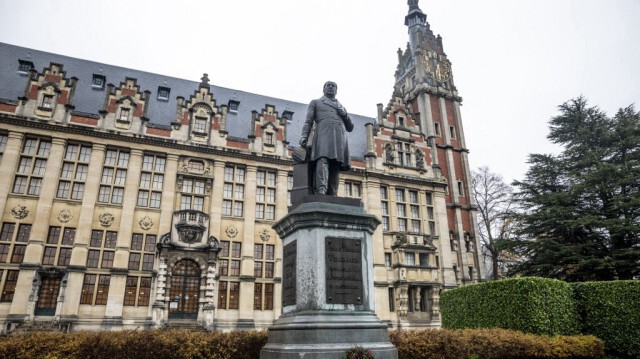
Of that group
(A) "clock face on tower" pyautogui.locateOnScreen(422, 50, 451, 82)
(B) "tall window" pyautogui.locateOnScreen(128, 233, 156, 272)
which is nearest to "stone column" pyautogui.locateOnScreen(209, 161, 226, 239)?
(B) "tall window" pyautogui.locateOnScreen(128, 233, 156, 272)

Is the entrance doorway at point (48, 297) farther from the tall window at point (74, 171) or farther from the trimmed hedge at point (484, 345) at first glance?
the trimmed hedge at point (484, 345)

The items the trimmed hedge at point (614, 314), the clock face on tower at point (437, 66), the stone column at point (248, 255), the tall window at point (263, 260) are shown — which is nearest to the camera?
the trimmed hedge at point (614, 314)

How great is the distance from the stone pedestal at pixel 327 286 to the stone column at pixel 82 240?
54.5ft

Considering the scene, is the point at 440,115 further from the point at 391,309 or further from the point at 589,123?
the point at 391,309

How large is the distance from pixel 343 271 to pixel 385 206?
21.9 m

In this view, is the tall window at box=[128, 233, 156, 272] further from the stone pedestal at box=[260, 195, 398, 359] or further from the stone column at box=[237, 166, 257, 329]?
the stone pedestal at box=[260, 195, 398, 359]

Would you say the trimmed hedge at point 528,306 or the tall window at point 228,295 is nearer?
the trimmed hedge at point 528,306

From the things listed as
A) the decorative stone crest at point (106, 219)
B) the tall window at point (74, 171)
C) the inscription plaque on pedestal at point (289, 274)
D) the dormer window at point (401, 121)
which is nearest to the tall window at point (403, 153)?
the dormer window at point (401, 121)

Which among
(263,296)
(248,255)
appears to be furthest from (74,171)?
(263,296)

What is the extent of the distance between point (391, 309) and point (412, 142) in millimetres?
13027

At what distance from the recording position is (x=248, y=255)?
23047 mm

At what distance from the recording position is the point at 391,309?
2572 centimetres

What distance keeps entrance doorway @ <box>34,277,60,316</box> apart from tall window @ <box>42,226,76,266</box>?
922 millimetres

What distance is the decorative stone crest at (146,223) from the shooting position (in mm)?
21837
